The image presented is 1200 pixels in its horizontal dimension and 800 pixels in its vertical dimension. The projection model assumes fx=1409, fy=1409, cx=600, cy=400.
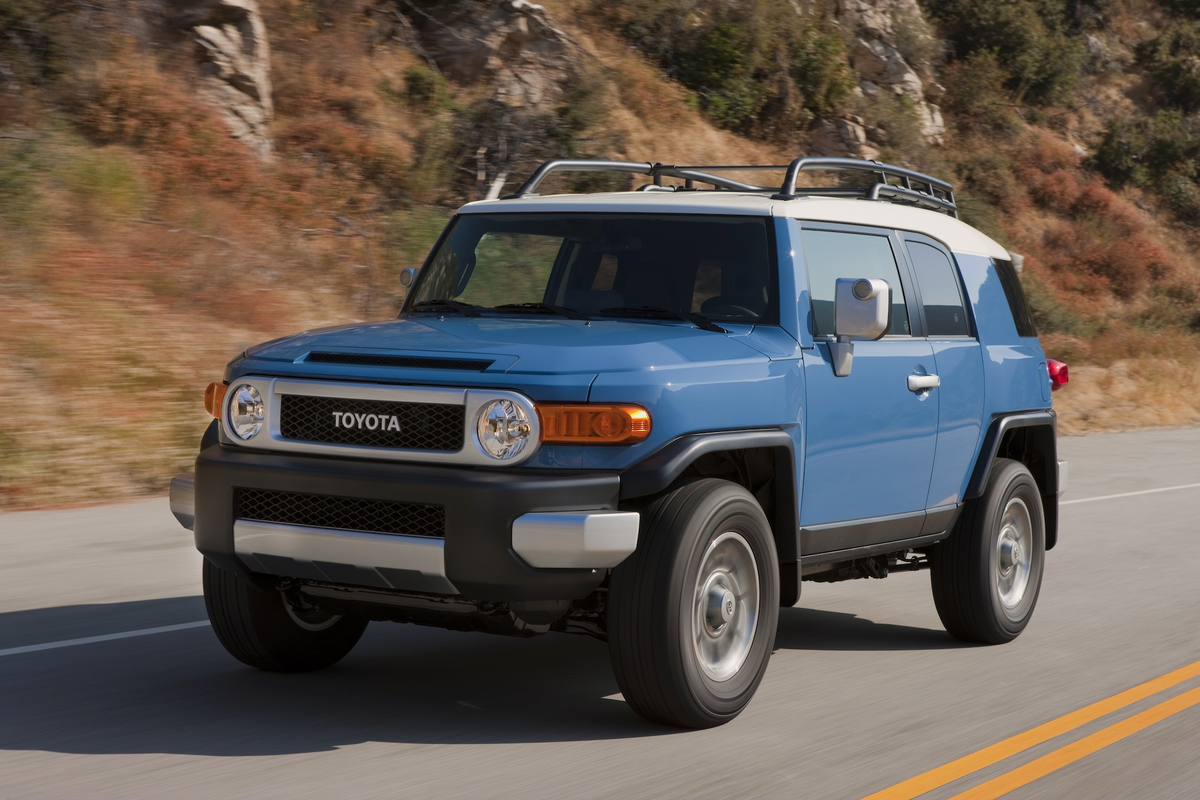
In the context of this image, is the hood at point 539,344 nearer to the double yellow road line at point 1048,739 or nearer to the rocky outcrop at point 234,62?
the double yellow road line at point 1048,739

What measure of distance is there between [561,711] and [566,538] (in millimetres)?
1135

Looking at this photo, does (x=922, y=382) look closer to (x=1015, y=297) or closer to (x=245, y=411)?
(x=1015, y=297)

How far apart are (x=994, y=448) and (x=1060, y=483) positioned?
0.96 meters

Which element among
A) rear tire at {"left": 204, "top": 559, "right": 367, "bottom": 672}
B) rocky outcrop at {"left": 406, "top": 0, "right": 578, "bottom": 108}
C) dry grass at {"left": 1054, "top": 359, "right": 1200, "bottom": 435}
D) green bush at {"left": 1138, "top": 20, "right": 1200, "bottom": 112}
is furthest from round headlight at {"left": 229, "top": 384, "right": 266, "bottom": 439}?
green bush at {"left": 1138, "top": 20, "right": 1200, "bottom": 112}

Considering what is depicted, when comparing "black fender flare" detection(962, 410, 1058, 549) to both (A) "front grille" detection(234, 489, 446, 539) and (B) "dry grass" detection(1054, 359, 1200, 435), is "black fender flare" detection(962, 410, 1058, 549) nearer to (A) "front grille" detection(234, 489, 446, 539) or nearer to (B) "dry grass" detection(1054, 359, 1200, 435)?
(A) "front grille" detection(234, 489, 446, 539)

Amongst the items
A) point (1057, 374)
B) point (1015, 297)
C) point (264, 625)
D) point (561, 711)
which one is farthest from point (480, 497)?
point (1057, 374)

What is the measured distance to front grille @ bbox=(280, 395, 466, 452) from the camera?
4.65m

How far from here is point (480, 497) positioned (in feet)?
14.6

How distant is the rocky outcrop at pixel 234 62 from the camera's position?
787 inches

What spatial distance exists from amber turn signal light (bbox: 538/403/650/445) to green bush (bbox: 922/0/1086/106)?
37.5 m

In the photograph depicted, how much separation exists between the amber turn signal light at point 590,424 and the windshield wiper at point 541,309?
1.01 meters

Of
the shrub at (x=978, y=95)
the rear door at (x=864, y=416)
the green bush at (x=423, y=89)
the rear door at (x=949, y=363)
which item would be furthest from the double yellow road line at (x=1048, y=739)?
the shrub at (x=978, y=95)

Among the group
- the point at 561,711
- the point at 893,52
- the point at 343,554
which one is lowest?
the point at 561,711

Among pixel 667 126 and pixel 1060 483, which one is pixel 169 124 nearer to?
pixel 667 126
